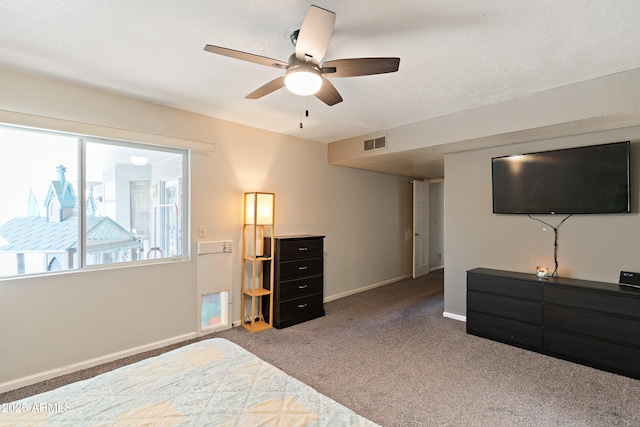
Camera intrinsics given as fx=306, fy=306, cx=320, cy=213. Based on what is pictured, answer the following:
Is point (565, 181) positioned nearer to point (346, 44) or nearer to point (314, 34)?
point (346, 44)

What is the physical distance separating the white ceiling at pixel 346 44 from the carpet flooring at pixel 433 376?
2.48 m

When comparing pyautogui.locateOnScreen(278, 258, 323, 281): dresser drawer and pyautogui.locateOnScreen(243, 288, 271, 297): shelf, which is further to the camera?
pyautogui.locateOnScreen(278, 258, 323, 281): dresser drawer

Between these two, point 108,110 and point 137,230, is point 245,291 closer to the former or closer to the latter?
point 137,230

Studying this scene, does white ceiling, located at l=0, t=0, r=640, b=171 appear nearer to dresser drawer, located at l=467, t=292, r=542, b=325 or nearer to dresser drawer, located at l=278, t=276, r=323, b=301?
dresser drawer, located at l=467, t=292, r=542, b=325

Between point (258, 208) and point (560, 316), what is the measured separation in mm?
3285

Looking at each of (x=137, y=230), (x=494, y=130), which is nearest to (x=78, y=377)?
(x=137, y=230)

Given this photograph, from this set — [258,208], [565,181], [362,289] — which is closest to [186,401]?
[258,208]

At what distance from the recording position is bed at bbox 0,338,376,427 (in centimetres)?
114

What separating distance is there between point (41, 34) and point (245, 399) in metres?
2.46

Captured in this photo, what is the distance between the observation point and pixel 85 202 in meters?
2.80

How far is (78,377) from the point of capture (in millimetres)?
2584

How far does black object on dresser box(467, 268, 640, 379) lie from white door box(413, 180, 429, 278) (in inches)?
113

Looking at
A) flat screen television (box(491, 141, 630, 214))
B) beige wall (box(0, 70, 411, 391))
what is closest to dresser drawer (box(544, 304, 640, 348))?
flat screen television (box(491, 141, 630, 214))

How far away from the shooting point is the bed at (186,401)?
1.14 m
